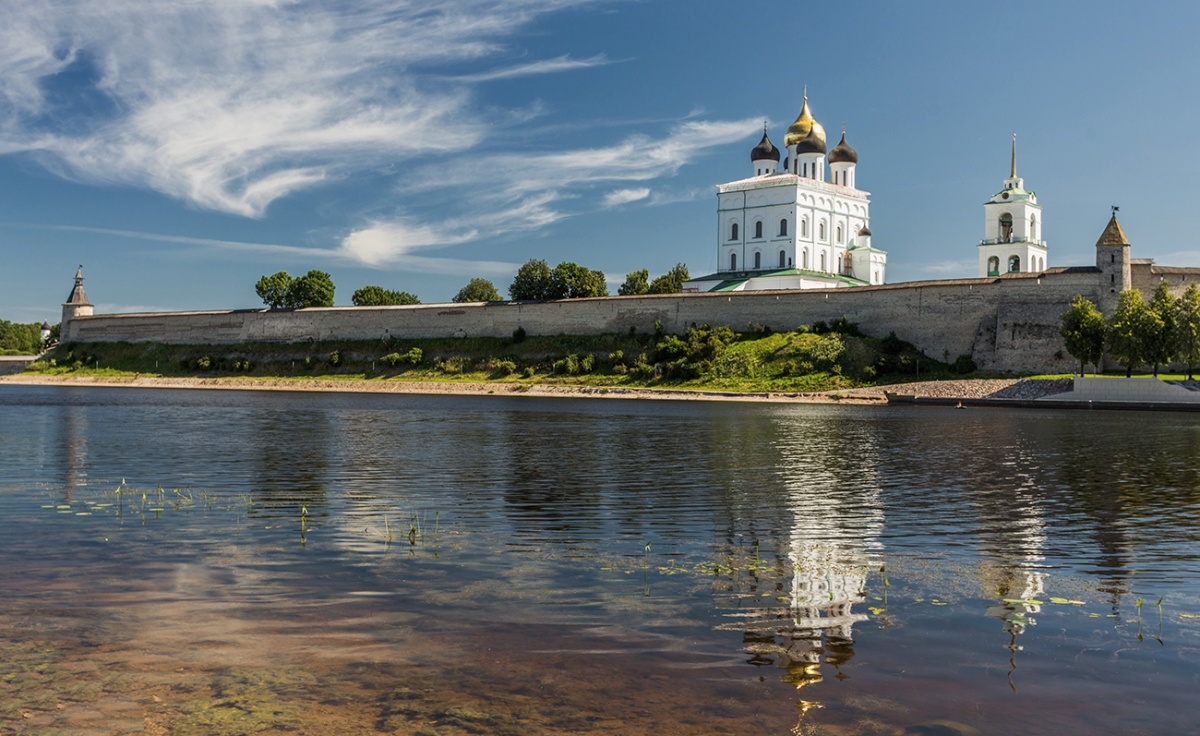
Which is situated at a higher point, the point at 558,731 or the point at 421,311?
the point at 421,311

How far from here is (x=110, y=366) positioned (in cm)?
7900

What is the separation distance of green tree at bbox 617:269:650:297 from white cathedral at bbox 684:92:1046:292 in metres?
5.84

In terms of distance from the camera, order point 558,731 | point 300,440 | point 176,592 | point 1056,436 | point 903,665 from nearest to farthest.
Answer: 1. point 558,731
2. point 903,665
3. point 176,592
4. point 300,440
5. point 1056,436

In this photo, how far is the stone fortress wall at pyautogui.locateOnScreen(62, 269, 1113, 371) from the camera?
51281 mm

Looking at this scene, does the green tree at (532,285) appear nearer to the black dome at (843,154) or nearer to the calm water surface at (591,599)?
the black dome at (843,154)

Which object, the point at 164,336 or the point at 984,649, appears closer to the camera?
the point at 984,649

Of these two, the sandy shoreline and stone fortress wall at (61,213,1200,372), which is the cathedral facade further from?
the sandy shoreline

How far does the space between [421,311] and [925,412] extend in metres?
41.4

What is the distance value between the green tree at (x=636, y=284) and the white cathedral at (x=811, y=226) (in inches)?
230

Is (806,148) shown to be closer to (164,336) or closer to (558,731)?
(164,336)

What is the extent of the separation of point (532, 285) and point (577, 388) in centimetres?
1750

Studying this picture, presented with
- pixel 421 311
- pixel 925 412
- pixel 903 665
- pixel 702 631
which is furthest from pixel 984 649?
pixel 421 311

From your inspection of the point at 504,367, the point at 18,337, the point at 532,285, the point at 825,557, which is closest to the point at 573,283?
the point at 532,285

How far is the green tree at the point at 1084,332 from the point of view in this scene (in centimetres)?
4550
